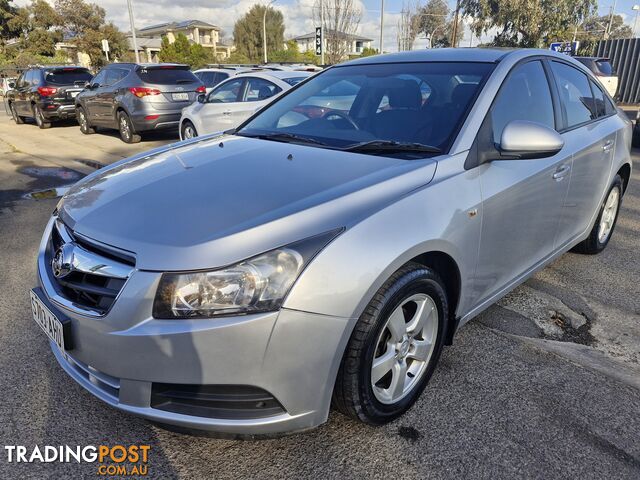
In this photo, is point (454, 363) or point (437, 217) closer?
point (437, 217)

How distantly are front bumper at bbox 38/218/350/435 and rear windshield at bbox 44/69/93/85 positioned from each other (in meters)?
14.4

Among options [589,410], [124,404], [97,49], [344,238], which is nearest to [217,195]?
[344,238]

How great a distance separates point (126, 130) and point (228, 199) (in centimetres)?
982

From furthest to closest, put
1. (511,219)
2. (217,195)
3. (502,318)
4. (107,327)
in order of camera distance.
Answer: (502,318) < (511,219) < (217,195) < (107,327)

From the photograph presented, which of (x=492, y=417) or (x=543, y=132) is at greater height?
(x=543, y=132)

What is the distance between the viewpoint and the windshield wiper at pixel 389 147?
2508 mm

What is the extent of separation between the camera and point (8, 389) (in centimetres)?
252

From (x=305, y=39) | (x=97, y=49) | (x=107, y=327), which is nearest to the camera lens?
(x=107, y=327)

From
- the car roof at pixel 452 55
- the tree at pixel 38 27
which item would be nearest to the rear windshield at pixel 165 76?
the car roof at pixel 452 55

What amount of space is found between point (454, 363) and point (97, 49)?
4659 centimetres

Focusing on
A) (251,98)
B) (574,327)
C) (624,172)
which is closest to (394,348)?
(574,327)

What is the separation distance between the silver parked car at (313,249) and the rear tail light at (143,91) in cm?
811

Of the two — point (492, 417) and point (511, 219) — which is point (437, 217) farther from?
point (492, 417)

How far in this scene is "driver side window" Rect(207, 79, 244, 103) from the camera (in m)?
8.55
